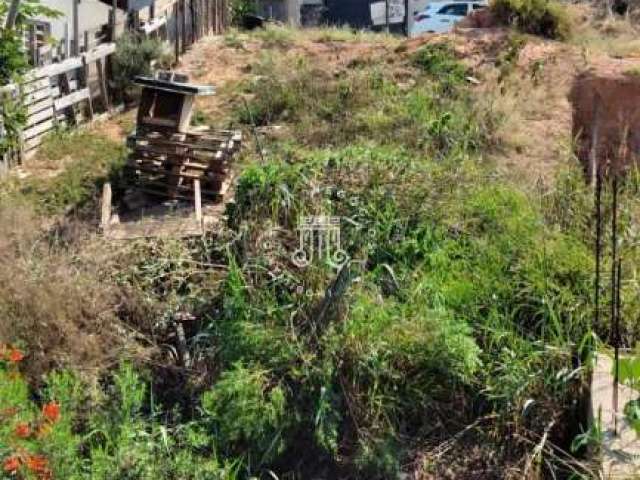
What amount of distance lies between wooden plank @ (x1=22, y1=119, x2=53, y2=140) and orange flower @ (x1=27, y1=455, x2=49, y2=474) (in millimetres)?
6953

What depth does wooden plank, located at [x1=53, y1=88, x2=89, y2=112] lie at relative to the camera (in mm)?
12219

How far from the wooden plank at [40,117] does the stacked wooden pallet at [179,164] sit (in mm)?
2269

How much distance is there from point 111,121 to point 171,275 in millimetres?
6580

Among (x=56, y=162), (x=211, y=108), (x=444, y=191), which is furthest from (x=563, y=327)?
(x=211, y=108)

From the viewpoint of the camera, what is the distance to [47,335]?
20.9 ft

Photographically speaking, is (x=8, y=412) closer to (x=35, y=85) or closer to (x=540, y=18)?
(x=35, y=85)

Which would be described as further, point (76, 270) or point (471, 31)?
point (471, 31)

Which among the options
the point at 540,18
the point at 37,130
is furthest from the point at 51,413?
the point at 540,18

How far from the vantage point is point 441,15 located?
26.1 meters

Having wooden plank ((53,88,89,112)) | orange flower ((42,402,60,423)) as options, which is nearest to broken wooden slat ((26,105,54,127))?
wooden plank ((53,88,89,112))

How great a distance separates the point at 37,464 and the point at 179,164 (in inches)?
204

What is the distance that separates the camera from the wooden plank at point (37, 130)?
1149cm

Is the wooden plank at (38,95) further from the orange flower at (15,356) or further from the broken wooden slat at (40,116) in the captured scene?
the orange flower at (15,356)

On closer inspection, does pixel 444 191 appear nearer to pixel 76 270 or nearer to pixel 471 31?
pixel 76 270
